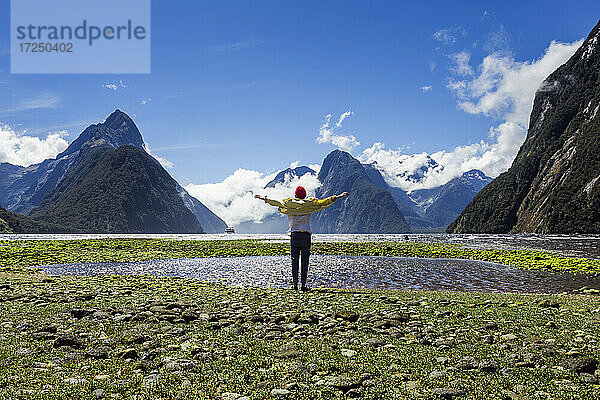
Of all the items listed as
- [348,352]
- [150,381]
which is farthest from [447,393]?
[150,381]

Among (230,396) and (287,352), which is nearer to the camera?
(230,396)

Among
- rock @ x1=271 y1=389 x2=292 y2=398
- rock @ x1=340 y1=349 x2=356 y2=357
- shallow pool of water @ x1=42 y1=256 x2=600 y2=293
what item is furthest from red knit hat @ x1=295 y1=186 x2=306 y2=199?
rock @ x1=271 y1=389 x2=292 y2=398

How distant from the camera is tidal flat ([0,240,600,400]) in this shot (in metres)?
7.43

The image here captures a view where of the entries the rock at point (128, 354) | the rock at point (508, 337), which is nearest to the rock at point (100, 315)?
the rock at point (128, 354)

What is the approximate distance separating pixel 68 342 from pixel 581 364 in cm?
1127

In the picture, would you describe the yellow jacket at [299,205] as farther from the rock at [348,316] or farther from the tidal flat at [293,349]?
the rock at [348,316]

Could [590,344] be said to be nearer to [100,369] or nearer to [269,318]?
[269,318]

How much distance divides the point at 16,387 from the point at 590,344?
12.4 metres

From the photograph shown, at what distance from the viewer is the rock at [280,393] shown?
7.14 meters

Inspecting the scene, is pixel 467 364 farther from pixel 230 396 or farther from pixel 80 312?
pixel 80 312

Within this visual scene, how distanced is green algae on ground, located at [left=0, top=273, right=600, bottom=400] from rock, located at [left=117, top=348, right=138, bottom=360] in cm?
2

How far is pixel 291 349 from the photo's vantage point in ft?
31.9

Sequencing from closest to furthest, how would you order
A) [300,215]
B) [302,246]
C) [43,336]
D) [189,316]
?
1. [43,336]
2. [189,316]
3. [300,215]
4. [302,246]

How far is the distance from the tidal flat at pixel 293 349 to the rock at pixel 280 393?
3cm
